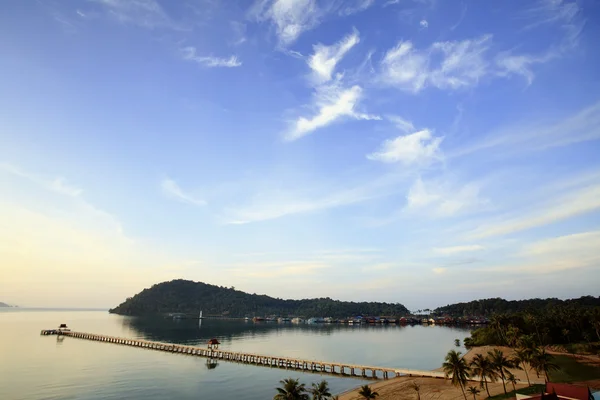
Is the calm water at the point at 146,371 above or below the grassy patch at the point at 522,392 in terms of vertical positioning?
below

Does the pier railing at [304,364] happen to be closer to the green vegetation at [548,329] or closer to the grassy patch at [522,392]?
the grassy patch at [522,392]

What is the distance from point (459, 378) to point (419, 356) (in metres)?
73.2

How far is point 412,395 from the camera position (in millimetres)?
62812

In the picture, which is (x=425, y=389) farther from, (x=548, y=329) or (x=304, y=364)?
(x=548, y=329)

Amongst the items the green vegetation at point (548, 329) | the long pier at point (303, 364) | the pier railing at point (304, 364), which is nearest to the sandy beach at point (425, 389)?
the pier railing at point (304, 364)

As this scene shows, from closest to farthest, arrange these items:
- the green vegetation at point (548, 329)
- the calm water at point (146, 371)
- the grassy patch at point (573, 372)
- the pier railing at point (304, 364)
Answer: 1. the grassy patch at point (573, 372)
2. the calm water at point (146, 371)
3. the pier railing at point (304, 364)
4. the green vegetation at point (548, 329)

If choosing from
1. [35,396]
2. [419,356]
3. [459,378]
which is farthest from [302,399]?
[419,356]

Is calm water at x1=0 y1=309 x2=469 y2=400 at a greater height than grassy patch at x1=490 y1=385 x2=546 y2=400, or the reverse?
grassy patch at x1=490 y1=385 x2=546 y2=400

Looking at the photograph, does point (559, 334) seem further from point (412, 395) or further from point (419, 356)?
point (412, 395)

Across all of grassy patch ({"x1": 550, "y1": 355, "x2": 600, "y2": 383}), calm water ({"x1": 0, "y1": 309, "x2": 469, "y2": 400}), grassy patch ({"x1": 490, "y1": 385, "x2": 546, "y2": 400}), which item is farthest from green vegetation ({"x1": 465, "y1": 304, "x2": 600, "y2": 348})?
grassy patch ({"x1": 490, "y1": 385, "x2": 546, "y2": 400})

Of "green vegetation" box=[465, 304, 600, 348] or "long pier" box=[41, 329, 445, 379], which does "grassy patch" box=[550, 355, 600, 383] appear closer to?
"green vegetation" box=[465, 304, 600, 348]

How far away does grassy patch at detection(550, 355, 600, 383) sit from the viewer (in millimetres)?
66000

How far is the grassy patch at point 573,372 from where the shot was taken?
6600 centimetres

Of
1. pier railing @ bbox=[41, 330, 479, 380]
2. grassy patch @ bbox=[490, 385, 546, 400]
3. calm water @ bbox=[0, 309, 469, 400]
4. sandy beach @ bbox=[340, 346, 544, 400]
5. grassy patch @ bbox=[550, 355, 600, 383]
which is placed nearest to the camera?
grassy patch @ bbox=[490, 385, 546, 400]
